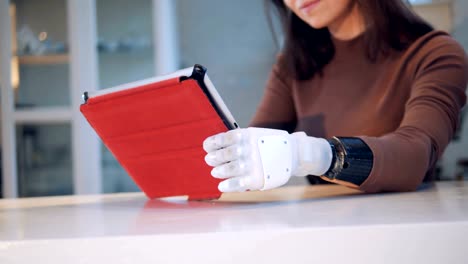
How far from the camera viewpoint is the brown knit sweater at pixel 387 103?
0.69m

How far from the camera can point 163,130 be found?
0.63 m

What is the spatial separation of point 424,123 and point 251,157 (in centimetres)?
37

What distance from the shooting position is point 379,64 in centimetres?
102

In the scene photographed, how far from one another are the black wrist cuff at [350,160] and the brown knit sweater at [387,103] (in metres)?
0.01

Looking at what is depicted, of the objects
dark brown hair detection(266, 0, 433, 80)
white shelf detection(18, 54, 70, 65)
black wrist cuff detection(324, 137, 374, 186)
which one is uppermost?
white shelf detection(18, 54, 70, 65)

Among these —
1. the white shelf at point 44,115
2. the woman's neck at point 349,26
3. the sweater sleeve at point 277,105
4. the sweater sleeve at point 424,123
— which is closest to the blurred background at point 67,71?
the white shelf at point 44,115

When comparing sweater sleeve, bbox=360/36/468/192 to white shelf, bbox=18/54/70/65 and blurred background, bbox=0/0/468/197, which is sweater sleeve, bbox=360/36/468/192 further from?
white shelf, bbox=18/54/70/65

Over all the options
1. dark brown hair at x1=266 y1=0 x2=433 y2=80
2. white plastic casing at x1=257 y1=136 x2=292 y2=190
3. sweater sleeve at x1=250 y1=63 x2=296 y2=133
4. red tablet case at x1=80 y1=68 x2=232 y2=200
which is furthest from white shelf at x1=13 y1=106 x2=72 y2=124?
white plastic casing at x1=257 y1=136 x2=292 y2=190

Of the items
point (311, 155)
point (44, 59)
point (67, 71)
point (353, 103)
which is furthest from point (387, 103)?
point (44, 59)

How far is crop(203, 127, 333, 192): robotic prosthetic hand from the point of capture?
525 millimetres

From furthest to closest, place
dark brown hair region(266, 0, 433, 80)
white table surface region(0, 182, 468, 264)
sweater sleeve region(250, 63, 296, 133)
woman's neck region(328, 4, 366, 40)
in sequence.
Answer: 1. sweater sleeve region(250, 63, 296, 133)
2. woman's neck region(328, 4, 366, 40)
3. dark brown hair region(266, 0, 433, 80)
4. white table surface region(0, 182, 468, 264)

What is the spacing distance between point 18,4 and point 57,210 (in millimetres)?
2140

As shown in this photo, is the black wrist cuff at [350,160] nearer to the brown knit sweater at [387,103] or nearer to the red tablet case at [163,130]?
the brown knit sweater at [387,103]

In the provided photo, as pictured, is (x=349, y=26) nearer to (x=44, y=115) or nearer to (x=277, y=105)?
(x=277, y=105)
